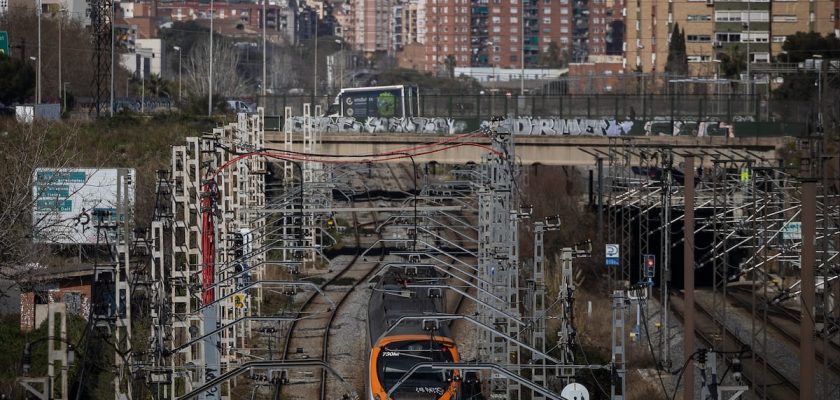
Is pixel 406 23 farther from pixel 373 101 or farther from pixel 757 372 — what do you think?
pixel 757 372

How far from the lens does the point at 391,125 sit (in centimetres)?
4034

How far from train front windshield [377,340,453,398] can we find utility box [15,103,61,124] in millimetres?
21974

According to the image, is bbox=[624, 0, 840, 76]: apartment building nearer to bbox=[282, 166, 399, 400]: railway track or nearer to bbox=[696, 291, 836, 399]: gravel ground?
bbox=[282, 166, 399, 400]: railway track

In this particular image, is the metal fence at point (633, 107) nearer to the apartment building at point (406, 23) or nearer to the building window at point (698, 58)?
the building window at point (698, 58)

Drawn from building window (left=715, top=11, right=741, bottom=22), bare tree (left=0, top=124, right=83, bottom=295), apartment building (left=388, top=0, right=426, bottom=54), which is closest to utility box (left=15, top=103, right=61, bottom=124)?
bare tree (left=0, top=124, right=83, bottom=295)

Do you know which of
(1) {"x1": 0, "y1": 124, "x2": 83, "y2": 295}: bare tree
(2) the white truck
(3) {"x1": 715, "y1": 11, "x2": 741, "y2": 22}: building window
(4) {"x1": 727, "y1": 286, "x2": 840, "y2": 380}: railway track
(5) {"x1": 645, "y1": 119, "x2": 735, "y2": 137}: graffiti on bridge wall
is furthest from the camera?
(3) {"x1": 715, "y1": 11, "x2": 741, "y2": 22}: building window

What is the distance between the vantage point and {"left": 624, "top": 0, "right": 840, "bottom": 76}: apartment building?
57406 millimetres

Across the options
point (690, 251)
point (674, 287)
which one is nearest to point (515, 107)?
point (674, 287)

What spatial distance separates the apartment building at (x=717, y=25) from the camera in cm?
5741

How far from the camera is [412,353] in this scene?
15234 millimetres

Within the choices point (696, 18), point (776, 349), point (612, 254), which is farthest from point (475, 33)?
point (776, 349)

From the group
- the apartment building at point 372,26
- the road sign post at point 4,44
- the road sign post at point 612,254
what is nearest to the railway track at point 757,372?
the road sign post at point 612,254

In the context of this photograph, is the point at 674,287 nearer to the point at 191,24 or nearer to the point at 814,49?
the point at 814,49

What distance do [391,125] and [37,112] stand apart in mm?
10459
